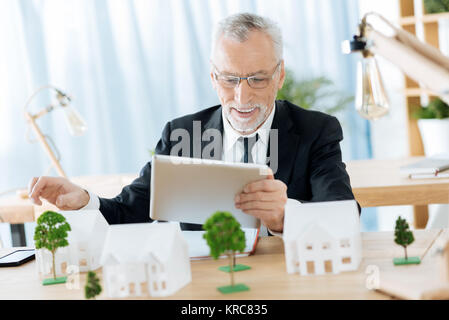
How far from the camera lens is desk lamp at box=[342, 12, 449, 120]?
1.05 metres

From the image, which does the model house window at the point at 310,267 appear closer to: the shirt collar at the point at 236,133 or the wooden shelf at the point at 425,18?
the shirt collar at the point at 236,133

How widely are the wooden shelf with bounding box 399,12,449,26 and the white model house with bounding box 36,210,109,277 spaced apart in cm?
252

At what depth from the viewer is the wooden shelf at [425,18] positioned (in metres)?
3.19

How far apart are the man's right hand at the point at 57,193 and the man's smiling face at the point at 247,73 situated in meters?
0.59

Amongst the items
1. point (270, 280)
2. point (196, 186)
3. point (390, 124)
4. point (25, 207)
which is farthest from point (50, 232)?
point (390, 124)

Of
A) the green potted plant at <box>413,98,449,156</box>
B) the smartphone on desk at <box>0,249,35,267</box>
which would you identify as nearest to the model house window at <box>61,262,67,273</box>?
the smartphone on desk at <box>0,249,35,267</box>

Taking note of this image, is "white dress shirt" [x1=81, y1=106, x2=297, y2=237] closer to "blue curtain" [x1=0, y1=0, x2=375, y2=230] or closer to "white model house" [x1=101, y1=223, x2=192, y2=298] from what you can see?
"white model house" [x1=101, y1=223, x2=192, y2=298]

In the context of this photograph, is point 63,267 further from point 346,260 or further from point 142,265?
point 346,260

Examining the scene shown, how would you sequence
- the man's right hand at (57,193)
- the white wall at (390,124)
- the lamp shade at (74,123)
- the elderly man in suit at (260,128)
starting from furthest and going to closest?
1. the white wall at (390,124)
2. the lamp shade at (74,123)
3. the elderly man in suit at (260,128)
4. the man's right hand at (57,193)

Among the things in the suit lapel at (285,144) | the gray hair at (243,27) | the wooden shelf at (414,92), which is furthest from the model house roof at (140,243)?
the wooden shelf at (414,92)

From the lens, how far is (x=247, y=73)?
74.8 inches

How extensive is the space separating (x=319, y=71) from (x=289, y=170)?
88.3 inches

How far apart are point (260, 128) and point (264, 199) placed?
0.66 m

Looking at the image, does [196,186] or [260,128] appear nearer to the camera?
[196,186]
